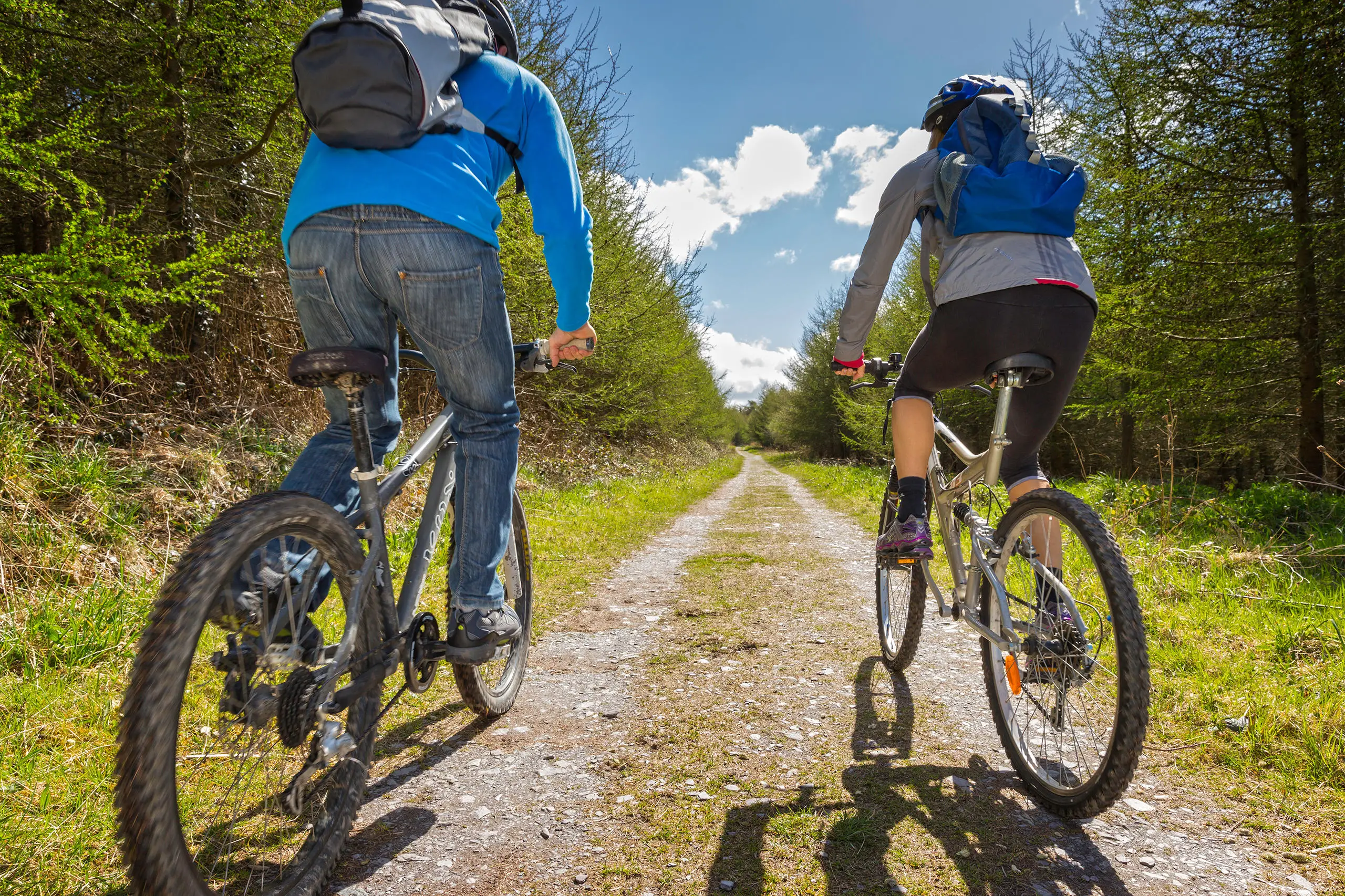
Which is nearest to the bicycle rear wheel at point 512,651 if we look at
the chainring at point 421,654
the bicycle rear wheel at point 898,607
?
the chainring at point 421,654

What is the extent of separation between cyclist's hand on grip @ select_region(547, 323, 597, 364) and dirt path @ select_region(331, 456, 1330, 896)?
138 cm

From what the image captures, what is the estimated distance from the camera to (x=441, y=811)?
6.06 feet

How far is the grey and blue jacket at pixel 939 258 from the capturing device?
205cm

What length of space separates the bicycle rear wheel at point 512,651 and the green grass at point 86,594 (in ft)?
0.92

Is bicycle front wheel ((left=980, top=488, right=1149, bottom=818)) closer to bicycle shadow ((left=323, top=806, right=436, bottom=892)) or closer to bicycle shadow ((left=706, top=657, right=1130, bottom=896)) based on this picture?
bicycle shadow ((left=706, top=657, right=1130, bottom=896))

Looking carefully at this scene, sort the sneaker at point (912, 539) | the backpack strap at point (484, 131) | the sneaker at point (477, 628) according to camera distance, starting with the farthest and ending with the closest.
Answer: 1. the sneaker at point (912, 539)
2. the sneaker at point (477, 628)
3. the backpack strap at point (484, 131)

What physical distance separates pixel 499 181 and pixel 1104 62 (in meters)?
11.9

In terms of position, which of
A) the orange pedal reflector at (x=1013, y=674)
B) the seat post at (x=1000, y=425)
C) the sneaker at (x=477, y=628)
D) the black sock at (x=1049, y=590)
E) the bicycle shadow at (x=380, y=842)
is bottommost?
the bicycle shadow at (x=380, y=842)

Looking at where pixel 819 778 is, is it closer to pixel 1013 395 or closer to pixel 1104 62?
pixel 1013 395

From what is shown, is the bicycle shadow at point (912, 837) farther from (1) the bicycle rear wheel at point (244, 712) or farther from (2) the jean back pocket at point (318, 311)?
(2) the jean back pocket at point (318, 311)

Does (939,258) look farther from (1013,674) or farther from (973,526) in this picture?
(1013,674)

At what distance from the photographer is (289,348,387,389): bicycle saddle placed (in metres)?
1.45

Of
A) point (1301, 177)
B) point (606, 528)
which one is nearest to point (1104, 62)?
point (1301, 177)

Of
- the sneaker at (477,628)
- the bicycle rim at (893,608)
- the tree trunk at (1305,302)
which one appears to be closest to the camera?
the sneaker at (477,628)
